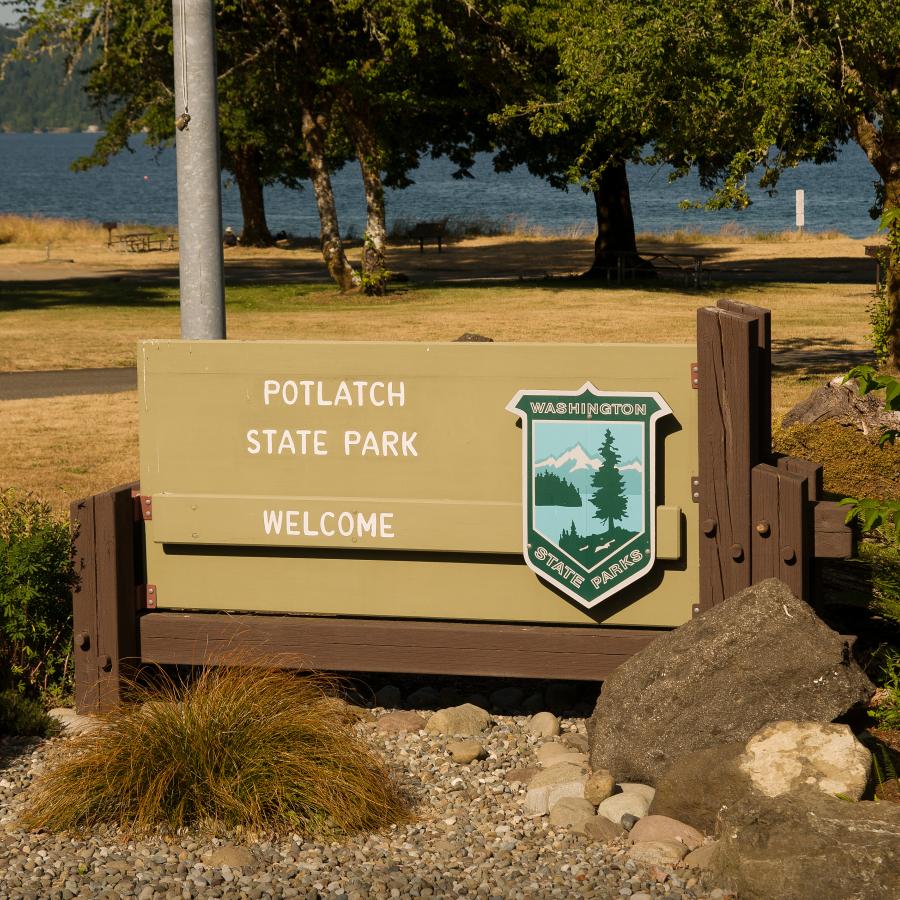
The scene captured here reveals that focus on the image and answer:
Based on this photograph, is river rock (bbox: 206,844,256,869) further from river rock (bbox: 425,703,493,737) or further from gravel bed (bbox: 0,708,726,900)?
river rock (bbox: 425,703,493,737)

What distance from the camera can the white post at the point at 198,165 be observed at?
7.71m

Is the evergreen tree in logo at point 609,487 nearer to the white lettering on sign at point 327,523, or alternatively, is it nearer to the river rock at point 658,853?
the white lettering on sign at point 327,523

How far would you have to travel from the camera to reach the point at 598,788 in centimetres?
579

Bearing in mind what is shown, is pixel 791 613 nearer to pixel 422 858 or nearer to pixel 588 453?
pixel 588 453

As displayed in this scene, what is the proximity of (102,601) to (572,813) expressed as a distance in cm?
244

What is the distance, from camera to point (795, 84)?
1395 cm

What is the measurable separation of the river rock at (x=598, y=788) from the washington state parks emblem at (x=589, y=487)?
92cm

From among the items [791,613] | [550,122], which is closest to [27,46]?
[550,122]

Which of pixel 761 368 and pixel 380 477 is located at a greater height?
pixel 761 368

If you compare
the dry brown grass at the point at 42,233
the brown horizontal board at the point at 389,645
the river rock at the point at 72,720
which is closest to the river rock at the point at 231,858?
the river rock at the point at 72,720

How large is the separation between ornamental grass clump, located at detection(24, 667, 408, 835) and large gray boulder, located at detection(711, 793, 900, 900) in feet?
4.51

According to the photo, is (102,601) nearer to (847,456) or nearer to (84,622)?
(84,622)

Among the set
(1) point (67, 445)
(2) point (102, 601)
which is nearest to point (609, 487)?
(2) point (102, 601)

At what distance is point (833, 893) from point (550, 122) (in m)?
17.1
